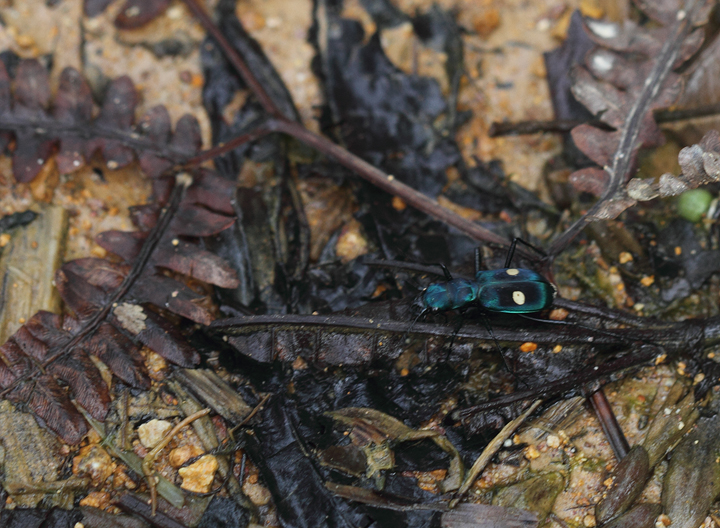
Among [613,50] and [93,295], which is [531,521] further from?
[613,50]

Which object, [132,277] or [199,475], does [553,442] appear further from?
[132,277]

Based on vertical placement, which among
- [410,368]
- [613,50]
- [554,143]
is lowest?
[410,368]

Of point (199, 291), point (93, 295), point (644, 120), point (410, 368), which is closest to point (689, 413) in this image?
point (410, 368)

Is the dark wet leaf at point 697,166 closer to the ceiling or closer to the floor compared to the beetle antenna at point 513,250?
closer to the ceiling

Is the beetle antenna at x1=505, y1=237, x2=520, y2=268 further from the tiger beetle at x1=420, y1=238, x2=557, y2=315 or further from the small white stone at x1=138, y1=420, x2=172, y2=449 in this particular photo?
the small white stone at x1=138, y1=420, x2=172, y2=449

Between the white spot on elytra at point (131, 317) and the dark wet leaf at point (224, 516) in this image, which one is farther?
the white spot on elytra at point (131, 317)

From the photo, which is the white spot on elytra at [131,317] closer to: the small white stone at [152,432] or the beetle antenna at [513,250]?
the small white stone at [152,432]

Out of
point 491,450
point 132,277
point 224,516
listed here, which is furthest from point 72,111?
point 491,450

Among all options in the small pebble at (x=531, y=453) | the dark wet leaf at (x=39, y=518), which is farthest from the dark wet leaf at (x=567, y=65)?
the dark wet leaf at (x=39, y=518)
